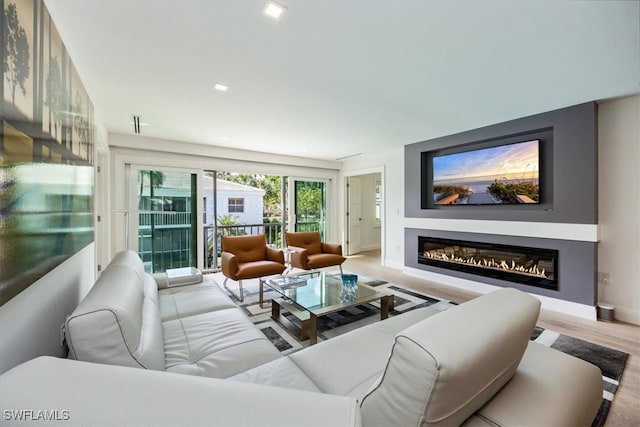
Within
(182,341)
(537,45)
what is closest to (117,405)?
(182,341)

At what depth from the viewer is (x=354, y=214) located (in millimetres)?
6816

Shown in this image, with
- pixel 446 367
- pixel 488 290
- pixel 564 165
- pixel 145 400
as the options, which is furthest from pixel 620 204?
pixel 145 400

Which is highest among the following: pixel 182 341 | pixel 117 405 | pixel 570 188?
pixel 570 188

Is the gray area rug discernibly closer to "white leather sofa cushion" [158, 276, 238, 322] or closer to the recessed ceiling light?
"white leather sofa cushion" [158, 276, 238, 322]

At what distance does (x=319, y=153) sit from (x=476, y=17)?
3972 mm

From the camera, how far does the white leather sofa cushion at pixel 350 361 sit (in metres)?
1.13

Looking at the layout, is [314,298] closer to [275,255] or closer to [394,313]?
[394,313]

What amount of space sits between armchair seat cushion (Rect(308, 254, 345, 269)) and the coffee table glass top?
63cm

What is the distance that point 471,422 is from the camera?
2.67 feet

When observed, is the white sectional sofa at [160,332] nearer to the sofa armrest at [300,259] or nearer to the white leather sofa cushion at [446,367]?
the white leather sofa cushion at [446,367]

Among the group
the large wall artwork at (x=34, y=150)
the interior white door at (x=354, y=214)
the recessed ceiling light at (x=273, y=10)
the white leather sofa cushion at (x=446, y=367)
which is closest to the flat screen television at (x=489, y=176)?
the interior white door at (x=354, y=214)

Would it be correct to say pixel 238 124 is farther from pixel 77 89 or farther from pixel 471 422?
pixel 471 422

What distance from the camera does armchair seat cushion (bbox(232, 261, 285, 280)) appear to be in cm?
324

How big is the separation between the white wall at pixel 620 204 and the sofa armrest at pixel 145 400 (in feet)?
12.3
